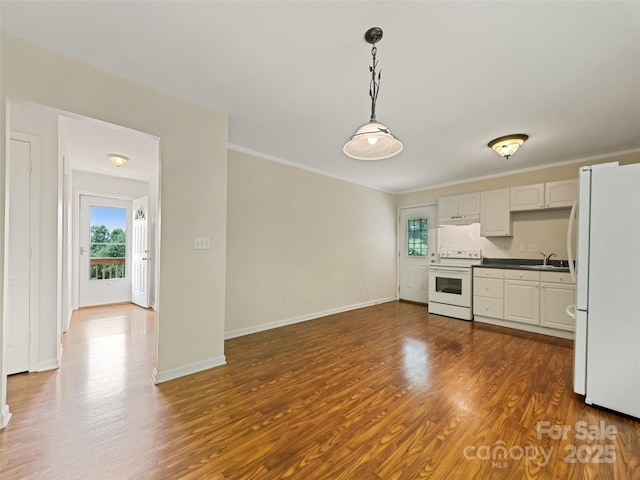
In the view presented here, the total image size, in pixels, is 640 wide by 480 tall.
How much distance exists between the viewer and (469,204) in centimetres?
504

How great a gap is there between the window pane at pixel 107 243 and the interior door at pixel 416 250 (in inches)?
242

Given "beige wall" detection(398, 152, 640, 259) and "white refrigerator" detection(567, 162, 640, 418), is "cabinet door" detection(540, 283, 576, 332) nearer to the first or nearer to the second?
"beige wall" detection(398, 152, 640, 259)

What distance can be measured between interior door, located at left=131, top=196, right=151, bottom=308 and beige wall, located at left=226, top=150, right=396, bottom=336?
253cm

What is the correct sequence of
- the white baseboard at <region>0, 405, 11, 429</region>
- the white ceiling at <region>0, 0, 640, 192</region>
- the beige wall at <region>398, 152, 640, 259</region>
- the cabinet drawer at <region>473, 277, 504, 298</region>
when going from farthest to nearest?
1. the cabinet drawer at <region>473, 277, 504, 298</region>
2. the beige wall at <region>398, 152, 640, 259</region>
3. the white baseboard at <region>0, 405, 11, 429</region>
4. the white ceiling at <region>0, 0, 640, 192</region>

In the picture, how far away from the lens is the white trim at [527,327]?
372 cm

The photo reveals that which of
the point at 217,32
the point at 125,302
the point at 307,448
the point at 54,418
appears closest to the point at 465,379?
the point at 307,448

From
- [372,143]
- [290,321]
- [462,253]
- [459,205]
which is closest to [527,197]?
[459,205]

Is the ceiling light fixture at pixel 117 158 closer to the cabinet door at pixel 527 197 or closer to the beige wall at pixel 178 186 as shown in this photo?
the beige wall at pixel 178 186

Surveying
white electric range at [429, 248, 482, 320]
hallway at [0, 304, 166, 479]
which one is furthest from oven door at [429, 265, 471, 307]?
hallway at [0, 304, 166, 479]

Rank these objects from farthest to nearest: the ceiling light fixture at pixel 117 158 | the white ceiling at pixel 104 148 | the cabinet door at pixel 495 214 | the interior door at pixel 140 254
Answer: the interior door at pixel 140 254, the cabinet door at pixel 495 214, the ceiling light fixture at pixel 117 158, the white ceiling at pixel 104 148

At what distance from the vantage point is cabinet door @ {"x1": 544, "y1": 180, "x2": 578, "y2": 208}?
12.9 feet

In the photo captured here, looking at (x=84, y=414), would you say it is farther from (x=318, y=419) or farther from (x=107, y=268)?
(x=107, y=268)

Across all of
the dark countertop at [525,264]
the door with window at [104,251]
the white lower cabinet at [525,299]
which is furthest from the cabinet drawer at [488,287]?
the door with window at [104,251]

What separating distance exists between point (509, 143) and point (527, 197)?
5.20ft
